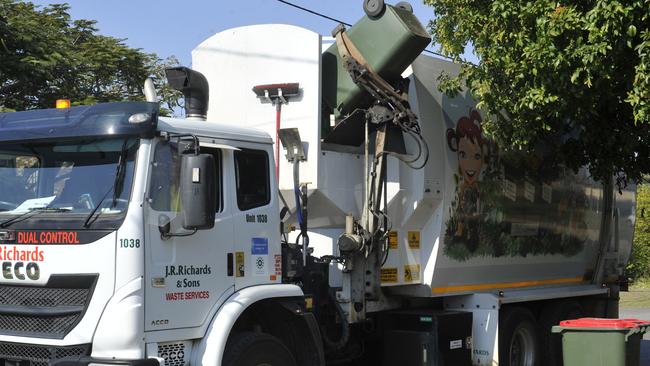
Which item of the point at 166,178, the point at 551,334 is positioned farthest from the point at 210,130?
the point at 551,334

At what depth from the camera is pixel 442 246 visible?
843 centimetres

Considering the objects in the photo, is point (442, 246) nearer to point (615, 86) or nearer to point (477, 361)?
point (477, 361)

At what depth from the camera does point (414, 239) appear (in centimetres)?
838

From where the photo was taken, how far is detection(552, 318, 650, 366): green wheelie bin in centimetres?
814

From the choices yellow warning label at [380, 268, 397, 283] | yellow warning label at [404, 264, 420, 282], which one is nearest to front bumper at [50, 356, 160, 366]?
yellow warning label at [380, 268, 397, 283]

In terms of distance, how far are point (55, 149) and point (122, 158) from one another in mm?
599

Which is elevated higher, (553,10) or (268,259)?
(553,10)

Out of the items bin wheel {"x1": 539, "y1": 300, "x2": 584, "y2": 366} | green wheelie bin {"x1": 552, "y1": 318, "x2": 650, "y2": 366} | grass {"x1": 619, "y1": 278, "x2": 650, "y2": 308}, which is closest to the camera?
green wheelie bin {"x1": 552, "y1": 318, "x2": 650, "y2": 366}

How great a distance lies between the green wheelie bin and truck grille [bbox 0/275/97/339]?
503 cm

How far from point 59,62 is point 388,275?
30.6ft

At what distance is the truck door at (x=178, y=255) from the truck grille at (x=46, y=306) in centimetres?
44

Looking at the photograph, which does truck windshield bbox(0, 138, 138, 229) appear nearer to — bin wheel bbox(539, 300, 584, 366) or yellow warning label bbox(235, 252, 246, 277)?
yellow warning label bbox(235, 252, 246, 277)

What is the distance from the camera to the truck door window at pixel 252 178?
→ 6.41 meters

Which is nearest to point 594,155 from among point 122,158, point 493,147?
point 493,147
